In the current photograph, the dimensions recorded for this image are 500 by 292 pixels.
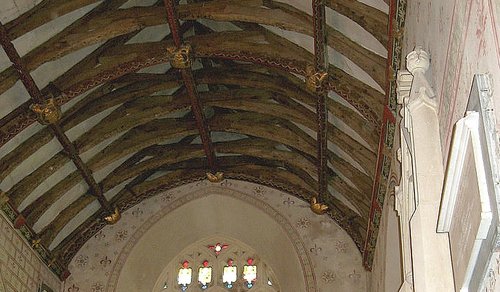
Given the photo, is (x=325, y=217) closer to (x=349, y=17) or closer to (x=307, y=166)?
(x=307, y=166)

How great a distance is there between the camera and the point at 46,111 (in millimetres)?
8836

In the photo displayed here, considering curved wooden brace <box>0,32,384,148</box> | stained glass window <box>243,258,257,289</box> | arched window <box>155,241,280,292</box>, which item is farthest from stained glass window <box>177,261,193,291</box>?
curved wooden brace <box>0,32,384,148</box>

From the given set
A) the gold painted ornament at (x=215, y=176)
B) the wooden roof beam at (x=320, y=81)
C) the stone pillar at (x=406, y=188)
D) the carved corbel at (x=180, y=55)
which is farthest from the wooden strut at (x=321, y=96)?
the stone pillar at (x=406, y=188)

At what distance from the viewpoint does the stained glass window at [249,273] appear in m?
12.0

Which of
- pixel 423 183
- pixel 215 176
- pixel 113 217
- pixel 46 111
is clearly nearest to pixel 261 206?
pixel 215 176

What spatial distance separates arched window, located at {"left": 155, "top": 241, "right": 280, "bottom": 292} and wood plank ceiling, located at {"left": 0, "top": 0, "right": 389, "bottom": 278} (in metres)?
1.14

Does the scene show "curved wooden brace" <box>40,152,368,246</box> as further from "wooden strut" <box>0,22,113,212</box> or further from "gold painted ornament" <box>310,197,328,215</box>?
"wooden strut" <box>0,22,113,212</box>

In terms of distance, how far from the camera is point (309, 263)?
11.1 metres

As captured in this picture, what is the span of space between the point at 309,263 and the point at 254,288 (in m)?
1.22

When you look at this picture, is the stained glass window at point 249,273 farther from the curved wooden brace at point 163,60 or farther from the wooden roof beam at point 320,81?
the curved wooden brace at point 163,60

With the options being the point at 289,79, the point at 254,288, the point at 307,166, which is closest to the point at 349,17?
the point at 289,79

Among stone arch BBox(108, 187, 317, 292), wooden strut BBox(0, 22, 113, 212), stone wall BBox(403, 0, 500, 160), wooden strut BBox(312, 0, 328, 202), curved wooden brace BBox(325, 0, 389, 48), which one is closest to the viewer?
stone wall BBox(403, 0, 500, 160)

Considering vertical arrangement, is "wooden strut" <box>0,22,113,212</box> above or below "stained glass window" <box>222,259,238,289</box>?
above

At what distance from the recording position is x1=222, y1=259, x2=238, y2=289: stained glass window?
12062mm
